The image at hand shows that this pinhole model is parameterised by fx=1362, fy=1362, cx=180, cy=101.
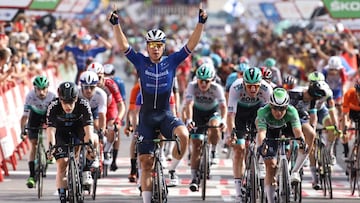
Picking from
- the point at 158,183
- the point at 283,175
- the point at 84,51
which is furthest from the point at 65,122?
the point at 84,51

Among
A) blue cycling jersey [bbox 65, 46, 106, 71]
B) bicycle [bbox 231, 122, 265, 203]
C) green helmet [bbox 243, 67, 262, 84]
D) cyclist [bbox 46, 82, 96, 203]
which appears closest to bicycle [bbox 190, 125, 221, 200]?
bicycle [bbox 231, 122, 265, 203]

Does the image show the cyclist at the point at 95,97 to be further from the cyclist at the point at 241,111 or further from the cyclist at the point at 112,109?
the cyclist at the point at 241,111

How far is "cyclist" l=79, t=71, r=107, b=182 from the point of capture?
17781 millimetres

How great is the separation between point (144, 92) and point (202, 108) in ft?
13.4

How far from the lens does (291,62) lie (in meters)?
42.0

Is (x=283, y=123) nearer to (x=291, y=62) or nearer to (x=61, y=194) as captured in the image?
(x=61, y=194)

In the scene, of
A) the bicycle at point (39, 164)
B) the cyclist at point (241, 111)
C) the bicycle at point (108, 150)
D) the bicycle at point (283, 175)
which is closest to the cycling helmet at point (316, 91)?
the cyclist at point (241, 111)

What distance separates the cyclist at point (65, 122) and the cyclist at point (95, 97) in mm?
1531

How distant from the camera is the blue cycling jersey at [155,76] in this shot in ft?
50.2

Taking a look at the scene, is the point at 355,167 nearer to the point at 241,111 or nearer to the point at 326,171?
the point at 326,171

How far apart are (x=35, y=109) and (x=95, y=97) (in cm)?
92

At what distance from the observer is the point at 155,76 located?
15289mm

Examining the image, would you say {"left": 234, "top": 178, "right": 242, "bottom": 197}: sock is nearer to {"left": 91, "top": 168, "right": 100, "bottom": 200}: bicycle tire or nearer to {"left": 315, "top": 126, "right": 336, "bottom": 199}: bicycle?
{"left": 315, "top": 126, "right": 336, "bottom": 199}: bicycle

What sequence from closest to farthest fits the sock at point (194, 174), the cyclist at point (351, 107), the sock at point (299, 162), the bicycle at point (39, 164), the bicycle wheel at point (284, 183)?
the bicycle wheel at point (284, 183) < the sock at point (299, 162) < the bicycle at point (39, 164) < the sock at point (194, 174) < the cyclist at point (351, 107)
